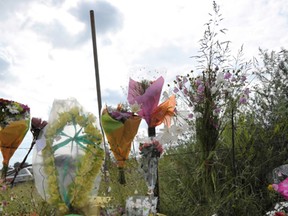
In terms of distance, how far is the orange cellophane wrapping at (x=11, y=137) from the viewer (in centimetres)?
472

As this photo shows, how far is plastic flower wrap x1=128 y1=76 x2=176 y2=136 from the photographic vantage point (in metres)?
3.80

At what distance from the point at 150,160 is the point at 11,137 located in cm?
203

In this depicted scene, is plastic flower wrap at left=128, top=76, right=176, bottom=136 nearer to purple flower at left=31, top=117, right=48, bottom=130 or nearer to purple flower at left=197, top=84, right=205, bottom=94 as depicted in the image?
purple flower at left=197, top=84, right=205, bottom=94

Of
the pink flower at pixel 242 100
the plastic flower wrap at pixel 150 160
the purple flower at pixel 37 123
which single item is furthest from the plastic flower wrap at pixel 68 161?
the pink flower at pixel 242 100

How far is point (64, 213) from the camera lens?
3.11 meters

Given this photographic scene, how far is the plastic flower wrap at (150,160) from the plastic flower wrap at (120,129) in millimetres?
314

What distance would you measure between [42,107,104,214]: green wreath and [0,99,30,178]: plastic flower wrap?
1720mm

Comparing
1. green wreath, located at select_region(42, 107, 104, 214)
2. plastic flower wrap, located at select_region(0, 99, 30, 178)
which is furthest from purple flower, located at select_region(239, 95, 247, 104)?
plastic flower wrap, located at select_region(0, 99, 30, 178)

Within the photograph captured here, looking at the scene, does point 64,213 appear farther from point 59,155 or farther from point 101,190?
point 101,190

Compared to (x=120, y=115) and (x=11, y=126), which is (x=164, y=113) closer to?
(x=120, y=115)

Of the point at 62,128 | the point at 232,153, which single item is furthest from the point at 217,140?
the point at 62,128

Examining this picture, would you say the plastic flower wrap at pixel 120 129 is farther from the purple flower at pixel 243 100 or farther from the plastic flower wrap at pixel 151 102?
the purple flower at pixel 243 100

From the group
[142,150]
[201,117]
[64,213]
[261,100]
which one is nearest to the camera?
[64,213]

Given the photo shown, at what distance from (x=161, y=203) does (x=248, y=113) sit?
151 cm
